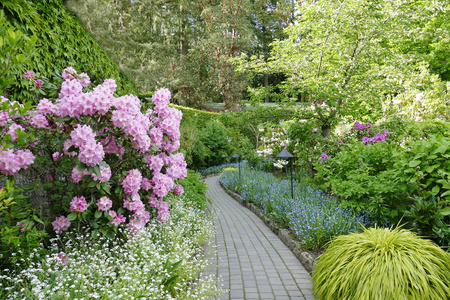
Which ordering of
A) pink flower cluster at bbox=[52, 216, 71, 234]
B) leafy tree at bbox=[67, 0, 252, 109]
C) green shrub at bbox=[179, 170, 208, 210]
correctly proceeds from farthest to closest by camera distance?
leafy tree at bbox=[67, 0, 252, 109], green shrub at bbox=[179, 170, 208, 210], pink flower cluster at bbox=[52, 216, 71, 234]

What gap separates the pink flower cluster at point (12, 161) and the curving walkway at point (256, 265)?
2.50 metres

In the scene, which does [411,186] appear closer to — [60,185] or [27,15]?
[60,185]

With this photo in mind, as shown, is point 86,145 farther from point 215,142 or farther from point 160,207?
point 215,142

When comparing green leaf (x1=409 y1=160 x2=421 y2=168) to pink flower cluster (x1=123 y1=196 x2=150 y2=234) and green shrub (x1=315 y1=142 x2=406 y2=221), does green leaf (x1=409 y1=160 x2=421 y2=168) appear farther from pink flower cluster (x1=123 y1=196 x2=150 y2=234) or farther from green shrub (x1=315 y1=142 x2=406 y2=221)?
pink flower cluster (x1=123 y1=196 x2=150 y2=234)

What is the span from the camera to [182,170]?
430 centimetres

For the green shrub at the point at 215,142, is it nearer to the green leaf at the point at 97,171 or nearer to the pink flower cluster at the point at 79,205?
the pink flower cluster at the point at 79,205

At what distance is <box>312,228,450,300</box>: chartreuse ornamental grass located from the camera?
257 centimetres

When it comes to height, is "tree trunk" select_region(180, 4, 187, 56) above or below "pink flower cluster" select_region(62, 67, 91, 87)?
above

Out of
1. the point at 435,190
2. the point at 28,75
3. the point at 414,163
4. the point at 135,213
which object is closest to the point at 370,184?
the point at 414,163

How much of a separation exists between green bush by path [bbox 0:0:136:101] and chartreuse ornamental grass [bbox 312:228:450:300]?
11.4 feet

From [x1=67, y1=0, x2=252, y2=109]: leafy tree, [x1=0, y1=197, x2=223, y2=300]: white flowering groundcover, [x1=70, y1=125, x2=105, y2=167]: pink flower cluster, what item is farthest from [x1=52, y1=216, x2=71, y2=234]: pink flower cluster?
[x1=67, y1=0, x2=252, y2=109]: leafy tree

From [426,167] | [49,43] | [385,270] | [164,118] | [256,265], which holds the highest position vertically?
[49,43]

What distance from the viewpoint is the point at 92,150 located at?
2.82 meters

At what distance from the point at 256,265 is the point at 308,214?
1.36 metres
